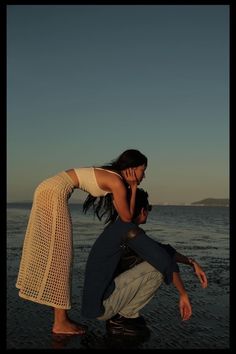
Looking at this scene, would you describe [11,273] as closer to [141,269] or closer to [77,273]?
[77,273]

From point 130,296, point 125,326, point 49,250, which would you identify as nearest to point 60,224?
point 49,250

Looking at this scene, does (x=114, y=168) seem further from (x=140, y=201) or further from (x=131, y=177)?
(x=140, y=201)

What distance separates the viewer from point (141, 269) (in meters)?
3.73

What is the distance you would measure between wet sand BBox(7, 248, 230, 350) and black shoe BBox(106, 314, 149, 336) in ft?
0.28

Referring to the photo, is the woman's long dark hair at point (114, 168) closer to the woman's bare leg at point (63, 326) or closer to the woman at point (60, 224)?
the woman at point (60, 224)

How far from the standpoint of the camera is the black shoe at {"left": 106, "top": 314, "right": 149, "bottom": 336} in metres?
3.75

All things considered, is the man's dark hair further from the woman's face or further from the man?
the man

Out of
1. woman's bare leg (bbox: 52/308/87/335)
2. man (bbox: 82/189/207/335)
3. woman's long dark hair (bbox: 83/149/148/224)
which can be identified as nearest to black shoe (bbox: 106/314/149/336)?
man (bbox: 82/189/207/335)

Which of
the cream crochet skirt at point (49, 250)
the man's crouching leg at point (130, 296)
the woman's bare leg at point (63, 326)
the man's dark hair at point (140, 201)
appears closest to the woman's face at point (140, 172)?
the man's dark hair at point (140, 201)

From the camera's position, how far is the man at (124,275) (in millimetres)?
3623

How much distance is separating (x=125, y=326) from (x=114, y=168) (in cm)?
141

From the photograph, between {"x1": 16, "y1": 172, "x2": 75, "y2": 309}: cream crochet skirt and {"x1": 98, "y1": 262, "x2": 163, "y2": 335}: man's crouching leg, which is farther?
{"x1": 16, "y1": 172, "x2": 75, "y2": 309}: cream crochet skirt
